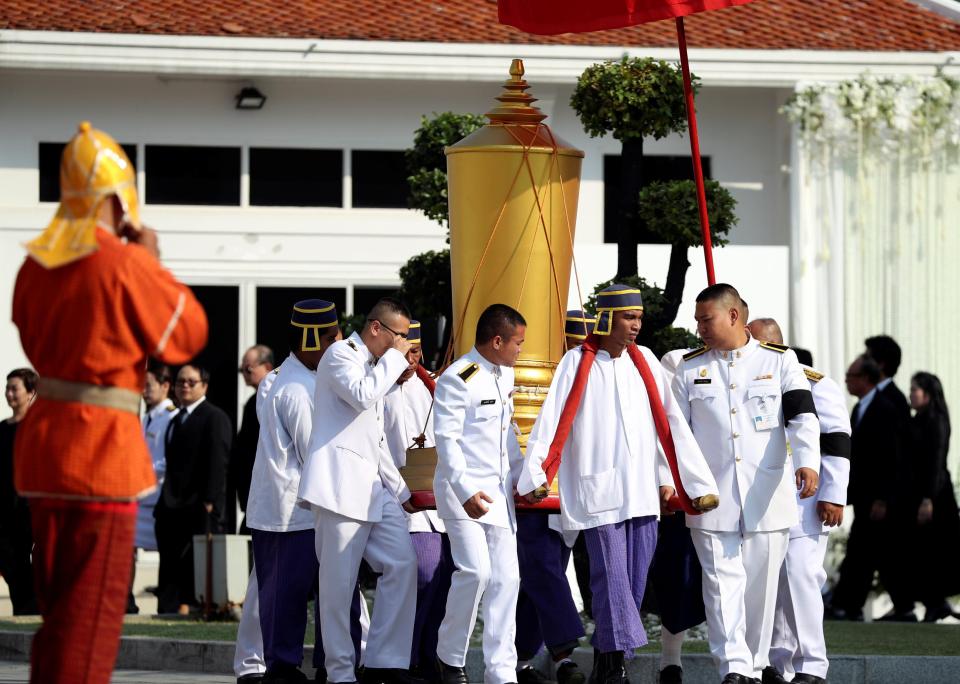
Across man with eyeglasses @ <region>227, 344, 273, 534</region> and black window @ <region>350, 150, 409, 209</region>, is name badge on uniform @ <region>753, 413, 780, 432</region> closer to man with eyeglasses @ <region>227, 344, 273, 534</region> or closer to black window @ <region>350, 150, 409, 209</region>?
man with eyeglasses @ <region>227, 344, 273, 534</region>

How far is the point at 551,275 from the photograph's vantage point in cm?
1106

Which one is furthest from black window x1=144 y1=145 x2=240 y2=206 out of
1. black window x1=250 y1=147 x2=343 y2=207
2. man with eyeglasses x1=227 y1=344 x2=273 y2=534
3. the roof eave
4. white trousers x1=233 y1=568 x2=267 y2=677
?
white trousers x1=233 y1=568 x2=267 y2=677

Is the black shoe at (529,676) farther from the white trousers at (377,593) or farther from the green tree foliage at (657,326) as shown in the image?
the green tree foliage at (657,326)

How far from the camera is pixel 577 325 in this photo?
11.3 metres

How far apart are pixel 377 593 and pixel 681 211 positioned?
3821mm

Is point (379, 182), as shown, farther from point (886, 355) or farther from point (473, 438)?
point (473, 438)

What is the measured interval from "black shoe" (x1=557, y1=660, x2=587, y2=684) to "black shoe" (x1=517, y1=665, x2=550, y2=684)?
0.37 meters

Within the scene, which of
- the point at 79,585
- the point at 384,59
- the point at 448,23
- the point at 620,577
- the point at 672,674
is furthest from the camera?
the point at 448,23

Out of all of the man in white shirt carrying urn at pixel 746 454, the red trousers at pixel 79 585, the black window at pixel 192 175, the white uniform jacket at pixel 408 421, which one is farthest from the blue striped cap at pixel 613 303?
the black window at pixel 192 175

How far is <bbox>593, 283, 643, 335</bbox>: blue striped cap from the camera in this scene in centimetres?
963

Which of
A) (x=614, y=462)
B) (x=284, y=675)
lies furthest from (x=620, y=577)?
(x=284, y=675)

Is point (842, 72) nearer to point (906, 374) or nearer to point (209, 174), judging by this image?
point (906, 374)

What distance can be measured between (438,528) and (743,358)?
200cm

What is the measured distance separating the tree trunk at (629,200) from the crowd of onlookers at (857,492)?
312cm
